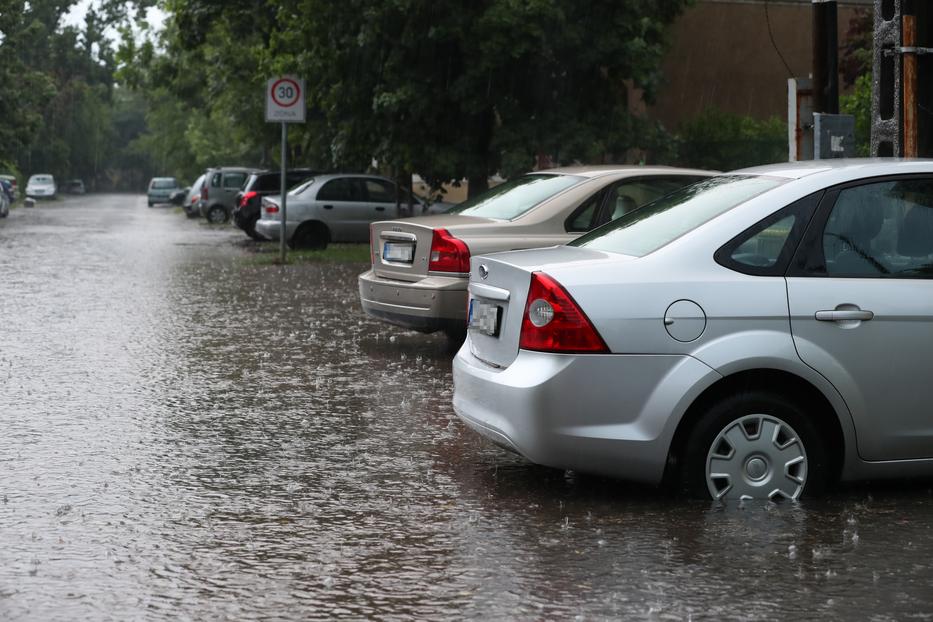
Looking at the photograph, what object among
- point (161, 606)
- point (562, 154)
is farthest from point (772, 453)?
point (562, 154)

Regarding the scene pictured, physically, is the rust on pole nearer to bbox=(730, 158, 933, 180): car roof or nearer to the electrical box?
the electrical box

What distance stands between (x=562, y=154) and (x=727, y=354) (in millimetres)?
18589

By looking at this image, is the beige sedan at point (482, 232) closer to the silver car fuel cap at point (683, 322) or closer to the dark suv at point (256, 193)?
the silver car fuel cap at point (683, 322)

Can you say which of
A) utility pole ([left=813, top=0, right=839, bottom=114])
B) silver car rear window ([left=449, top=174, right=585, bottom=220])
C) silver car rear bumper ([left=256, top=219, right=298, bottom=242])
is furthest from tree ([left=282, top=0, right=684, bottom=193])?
Answer: silver car rear window ([left=449, top=174, right=585, bottom=220])

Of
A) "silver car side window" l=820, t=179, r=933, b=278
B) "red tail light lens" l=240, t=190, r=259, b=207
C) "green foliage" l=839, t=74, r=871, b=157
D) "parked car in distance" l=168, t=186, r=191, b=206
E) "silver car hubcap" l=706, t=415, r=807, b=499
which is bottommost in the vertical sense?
"silver car hubcap" l=706, t=415, r=807, b=499

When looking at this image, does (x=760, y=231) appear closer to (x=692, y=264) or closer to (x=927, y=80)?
(x=692, y=264)

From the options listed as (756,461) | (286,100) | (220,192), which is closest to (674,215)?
(756,461)

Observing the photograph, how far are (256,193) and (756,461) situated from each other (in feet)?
86.6

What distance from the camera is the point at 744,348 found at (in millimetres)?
6172

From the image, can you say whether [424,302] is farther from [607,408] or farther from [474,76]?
[474,76]

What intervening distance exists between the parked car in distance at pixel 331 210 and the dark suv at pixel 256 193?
3722 millimetres

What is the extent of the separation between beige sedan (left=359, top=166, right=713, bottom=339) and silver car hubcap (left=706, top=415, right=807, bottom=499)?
15.1 feet

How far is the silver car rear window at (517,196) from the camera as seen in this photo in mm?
11320

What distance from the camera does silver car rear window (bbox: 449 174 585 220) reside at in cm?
1132
